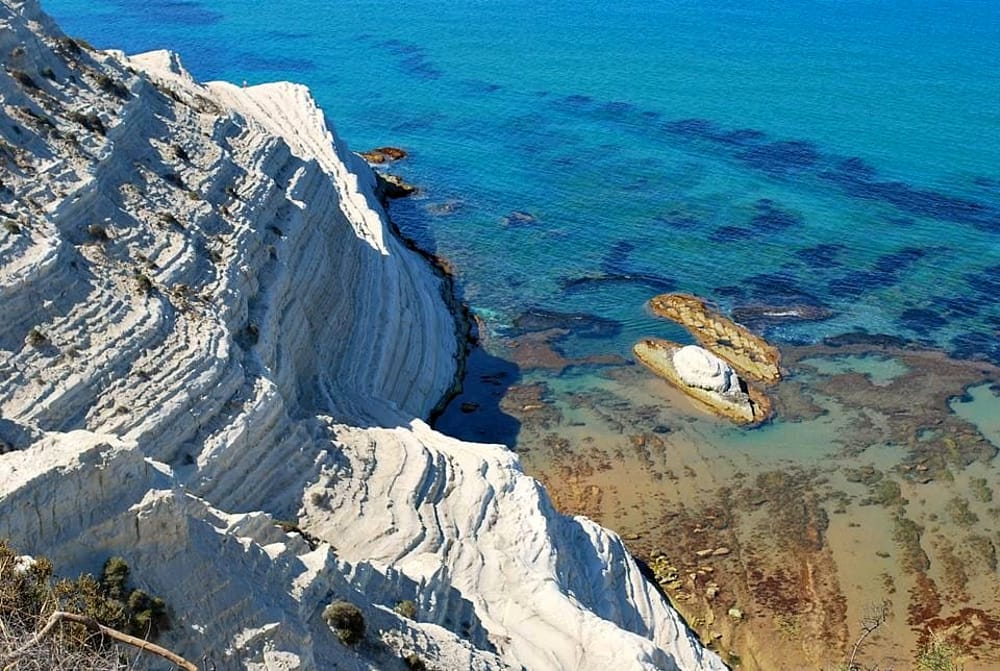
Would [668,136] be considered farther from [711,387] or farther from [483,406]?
[483,406]

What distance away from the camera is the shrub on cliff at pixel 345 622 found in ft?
64.3

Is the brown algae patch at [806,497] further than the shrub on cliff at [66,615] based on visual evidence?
Yes

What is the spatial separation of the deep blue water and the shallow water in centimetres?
24

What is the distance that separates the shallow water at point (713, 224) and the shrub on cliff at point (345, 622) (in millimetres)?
15266

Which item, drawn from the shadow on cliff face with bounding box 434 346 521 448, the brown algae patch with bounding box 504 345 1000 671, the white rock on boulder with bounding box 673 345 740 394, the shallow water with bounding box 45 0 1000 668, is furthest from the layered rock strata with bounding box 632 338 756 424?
the shadow on cliff face with bounding box 434 346 521 448

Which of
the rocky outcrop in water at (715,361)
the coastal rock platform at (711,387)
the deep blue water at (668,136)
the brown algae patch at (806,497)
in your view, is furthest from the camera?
the deep blue water at (668,136)

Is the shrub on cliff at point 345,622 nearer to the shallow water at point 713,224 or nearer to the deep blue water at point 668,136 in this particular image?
the shallow water at point 713,224

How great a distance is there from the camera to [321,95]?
75688 millimetres

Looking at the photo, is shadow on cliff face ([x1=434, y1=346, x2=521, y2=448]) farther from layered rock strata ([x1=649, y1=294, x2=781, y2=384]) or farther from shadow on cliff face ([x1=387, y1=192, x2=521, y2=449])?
layered rock strata ([x1=649, y1=294, x2=781, y2=384])

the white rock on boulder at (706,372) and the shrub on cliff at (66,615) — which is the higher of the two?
the shrub on cliff at (66,615)

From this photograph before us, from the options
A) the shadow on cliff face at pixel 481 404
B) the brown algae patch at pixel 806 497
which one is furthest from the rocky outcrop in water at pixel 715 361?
the shadow on cliff face at pixel 481 404

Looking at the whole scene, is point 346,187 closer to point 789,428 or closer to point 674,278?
point 674,278

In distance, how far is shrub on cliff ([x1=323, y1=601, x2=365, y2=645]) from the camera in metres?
19.6

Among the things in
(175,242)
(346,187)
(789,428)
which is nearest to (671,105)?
(346,187)
